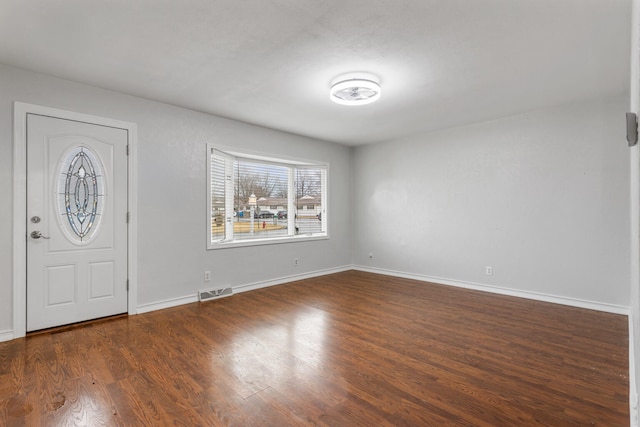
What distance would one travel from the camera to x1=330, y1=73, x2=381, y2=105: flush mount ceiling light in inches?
122

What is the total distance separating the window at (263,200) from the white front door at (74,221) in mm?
1148

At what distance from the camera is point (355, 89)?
3240 mm

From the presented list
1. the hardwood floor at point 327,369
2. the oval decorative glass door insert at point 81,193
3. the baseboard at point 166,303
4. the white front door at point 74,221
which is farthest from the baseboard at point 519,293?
the oval decorative glass door insert at point 81,193

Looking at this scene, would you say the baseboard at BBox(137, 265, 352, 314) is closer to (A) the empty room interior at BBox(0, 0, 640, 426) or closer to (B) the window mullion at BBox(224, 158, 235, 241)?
(A) the empty room interior at BBox(0, 0, 640, 426)

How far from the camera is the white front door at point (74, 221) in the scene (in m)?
3.07

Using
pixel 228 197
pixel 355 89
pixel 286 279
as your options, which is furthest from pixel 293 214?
pixel 355 89

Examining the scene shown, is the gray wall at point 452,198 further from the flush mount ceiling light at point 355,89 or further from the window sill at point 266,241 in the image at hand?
the flush mount ceiling light at point 355,89

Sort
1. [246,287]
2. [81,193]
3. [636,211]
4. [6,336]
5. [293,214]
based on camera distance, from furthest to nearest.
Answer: [293,214] → [246,287] → [81,193] → [6,336] → [636,211]

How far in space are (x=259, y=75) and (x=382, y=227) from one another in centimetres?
380

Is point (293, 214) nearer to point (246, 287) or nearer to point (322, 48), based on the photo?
point (246, 287)

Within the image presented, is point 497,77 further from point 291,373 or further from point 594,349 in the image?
point 291,373

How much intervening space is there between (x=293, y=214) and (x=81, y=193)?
3177 mm

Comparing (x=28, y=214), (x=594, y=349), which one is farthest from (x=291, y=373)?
(x=28, y=214)

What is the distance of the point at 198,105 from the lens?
397cm
